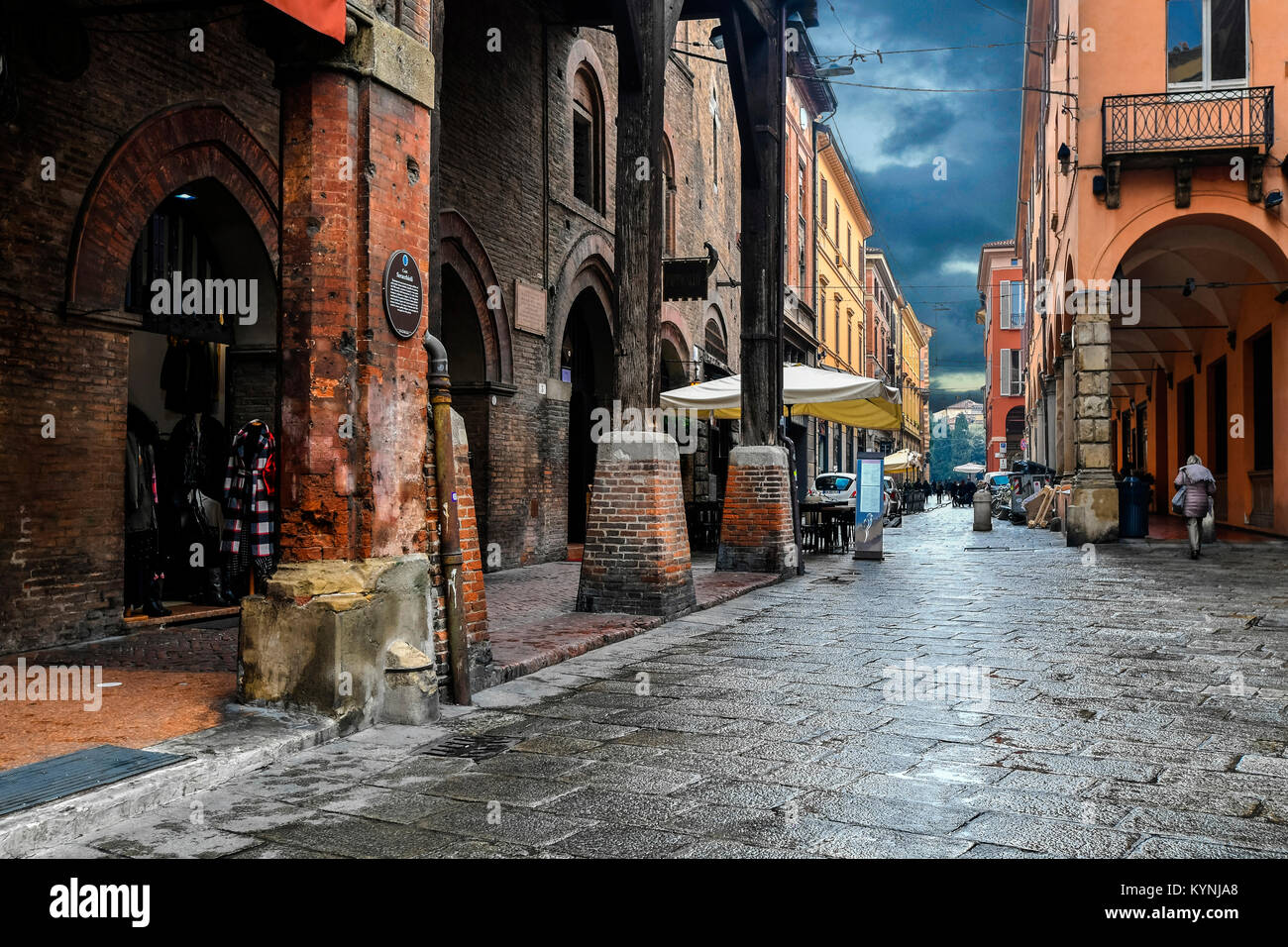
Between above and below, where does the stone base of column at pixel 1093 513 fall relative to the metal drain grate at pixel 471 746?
above

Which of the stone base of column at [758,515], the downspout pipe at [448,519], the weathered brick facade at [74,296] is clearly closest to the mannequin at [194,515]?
the weathered brick facade at [74,296]

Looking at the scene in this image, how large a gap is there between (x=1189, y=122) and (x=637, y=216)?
12.2 metres

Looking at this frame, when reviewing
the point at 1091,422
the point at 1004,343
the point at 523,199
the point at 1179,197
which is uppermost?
the point at 1004,343

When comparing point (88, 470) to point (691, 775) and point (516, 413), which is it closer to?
point (691, 775)

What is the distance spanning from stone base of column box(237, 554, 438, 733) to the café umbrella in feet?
30.4

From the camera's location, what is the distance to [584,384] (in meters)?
16.4

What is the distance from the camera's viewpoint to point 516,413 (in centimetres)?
1316

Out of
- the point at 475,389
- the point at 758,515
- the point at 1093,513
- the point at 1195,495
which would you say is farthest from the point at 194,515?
the point at 1093,513

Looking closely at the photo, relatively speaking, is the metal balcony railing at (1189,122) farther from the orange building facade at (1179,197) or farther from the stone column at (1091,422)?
the stone column at (1091,422)

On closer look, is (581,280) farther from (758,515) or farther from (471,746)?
(471,746)

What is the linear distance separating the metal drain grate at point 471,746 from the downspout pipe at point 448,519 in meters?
0.71

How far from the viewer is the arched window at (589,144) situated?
600 inches
